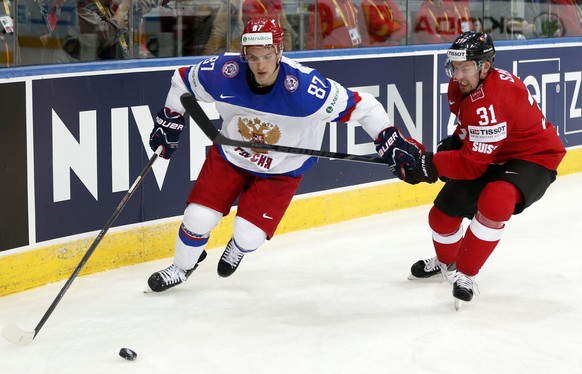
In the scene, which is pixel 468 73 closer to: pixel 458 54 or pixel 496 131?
pixel 458 54

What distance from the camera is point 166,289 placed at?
403 centimetres

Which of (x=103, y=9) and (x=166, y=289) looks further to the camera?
(x=103, y=9)

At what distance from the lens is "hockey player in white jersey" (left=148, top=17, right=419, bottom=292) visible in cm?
370

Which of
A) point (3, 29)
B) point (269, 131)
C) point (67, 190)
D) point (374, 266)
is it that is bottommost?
point (374, 266)

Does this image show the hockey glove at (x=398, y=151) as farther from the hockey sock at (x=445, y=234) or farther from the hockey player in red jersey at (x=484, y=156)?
the hockey sock at (x=445, y=234)

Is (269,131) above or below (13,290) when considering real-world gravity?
above

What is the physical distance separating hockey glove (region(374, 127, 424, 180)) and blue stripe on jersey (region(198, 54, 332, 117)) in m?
0.25

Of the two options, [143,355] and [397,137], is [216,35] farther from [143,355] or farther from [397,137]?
[143,355]

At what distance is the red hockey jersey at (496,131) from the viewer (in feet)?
12.0

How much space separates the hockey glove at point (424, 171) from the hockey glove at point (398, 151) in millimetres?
15

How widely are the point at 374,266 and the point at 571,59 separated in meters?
3.06

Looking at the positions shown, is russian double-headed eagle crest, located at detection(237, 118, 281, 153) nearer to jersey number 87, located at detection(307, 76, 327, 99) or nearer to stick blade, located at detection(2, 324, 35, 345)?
jersey number 87, located at detection(307, 76, 327, 99)

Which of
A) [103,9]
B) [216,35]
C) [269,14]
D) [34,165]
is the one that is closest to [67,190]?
[34,165]

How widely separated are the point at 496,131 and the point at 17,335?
1.66m
